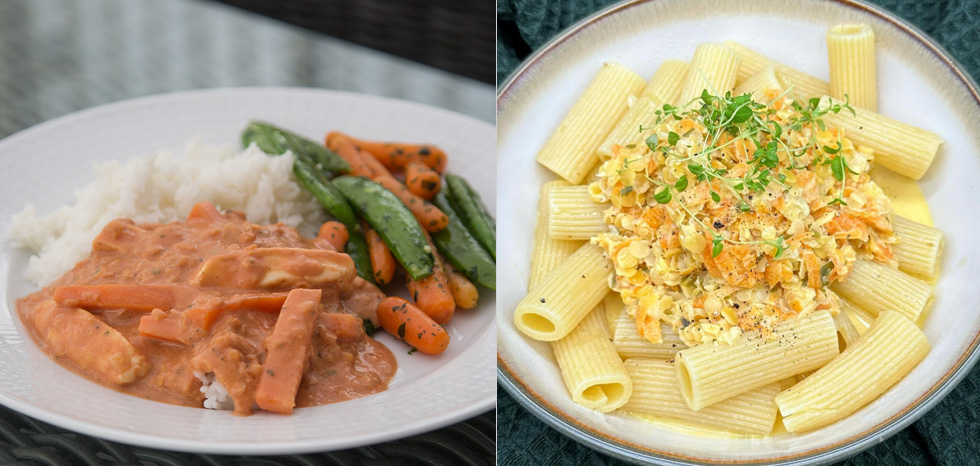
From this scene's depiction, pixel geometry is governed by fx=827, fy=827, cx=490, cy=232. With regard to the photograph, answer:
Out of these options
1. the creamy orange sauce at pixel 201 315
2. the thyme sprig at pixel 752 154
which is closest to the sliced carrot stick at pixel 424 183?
the creamy orange sauce at pixel 201 315

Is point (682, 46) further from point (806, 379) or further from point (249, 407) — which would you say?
point (249, 407)

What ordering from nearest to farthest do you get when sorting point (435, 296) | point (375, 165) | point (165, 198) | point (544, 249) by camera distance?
1. point (544, 249)
2. point (435, 296)
3. point (165, 198)
4. point (375, 165)

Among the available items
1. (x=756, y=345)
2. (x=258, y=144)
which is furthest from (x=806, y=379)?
(x=258, y=144)

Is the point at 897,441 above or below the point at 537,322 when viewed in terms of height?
below

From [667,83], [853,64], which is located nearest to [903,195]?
[853,64]

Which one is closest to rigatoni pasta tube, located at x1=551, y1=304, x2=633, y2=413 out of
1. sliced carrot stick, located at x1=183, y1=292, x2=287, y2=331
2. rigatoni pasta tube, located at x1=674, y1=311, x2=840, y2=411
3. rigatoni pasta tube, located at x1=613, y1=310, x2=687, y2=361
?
rigatoni pasta tube, located at x1=613, y1=310, x2=687, y2=361

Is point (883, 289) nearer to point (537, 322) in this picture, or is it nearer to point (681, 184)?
point (681, 184)

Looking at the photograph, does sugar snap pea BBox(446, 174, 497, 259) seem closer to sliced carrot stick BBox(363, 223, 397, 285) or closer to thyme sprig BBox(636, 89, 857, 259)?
sliced carrot stick BBox(363, 223, 397, 285)
